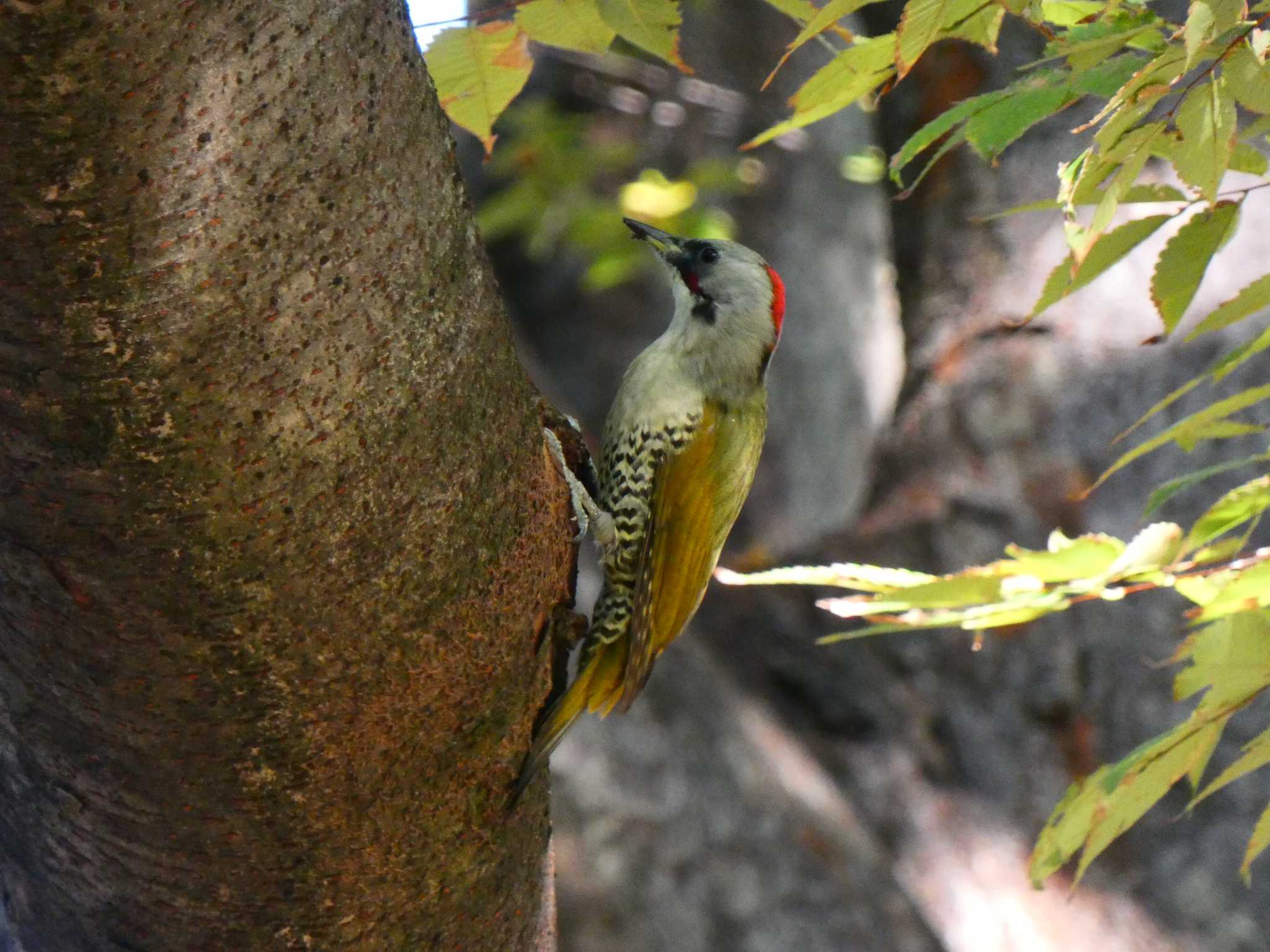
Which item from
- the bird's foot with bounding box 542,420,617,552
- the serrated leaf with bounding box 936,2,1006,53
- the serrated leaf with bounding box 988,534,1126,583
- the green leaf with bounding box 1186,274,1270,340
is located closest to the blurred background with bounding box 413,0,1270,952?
the bird's foot with bounding box 542,420,617,552

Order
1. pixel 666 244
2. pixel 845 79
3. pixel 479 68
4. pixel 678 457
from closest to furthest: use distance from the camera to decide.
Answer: pixel 845 79
pixel 479 68
pixel 678 457
pixel 666 244

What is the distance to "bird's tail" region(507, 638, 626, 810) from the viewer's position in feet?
5.80

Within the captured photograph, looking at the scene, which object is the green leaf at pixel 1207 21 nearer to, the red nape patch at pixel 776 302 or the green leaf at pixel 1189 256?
the green leaf at pixel 1189 256

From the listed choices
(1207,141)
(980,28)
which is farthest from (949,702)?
(1207,141)

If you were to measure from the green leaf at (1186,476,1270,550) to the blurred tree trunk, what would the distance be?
2.47 ft

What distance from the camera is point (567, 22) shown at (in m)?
1.61

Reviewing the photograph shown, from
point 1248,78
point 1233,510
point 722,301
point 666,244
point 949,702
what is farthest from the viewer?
point 949,702

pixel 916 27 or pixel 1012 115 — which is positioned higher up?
pixel 916 27

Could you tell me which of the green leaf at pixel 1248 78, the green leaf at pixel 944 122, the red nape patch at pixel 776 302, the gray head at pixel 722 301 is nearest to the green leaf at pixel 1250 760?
the green leaf at pixel 1248 78

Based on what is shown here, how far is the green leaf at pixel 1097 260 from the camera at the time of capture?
4.83ft

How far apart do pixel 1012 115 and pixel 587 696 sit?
55.6 inches

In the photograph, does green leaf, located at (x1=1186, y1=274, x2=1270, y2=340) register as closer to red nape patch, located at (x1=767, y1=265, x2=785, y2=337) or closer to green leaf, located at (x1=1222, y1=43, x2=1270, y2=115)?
green leaf, located at (x1=1222, y1=43, x2=1270, y2=115)

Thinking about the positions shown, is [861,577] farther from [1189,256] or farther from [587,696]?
[587,696]

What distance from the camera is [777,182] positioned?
6.28m
